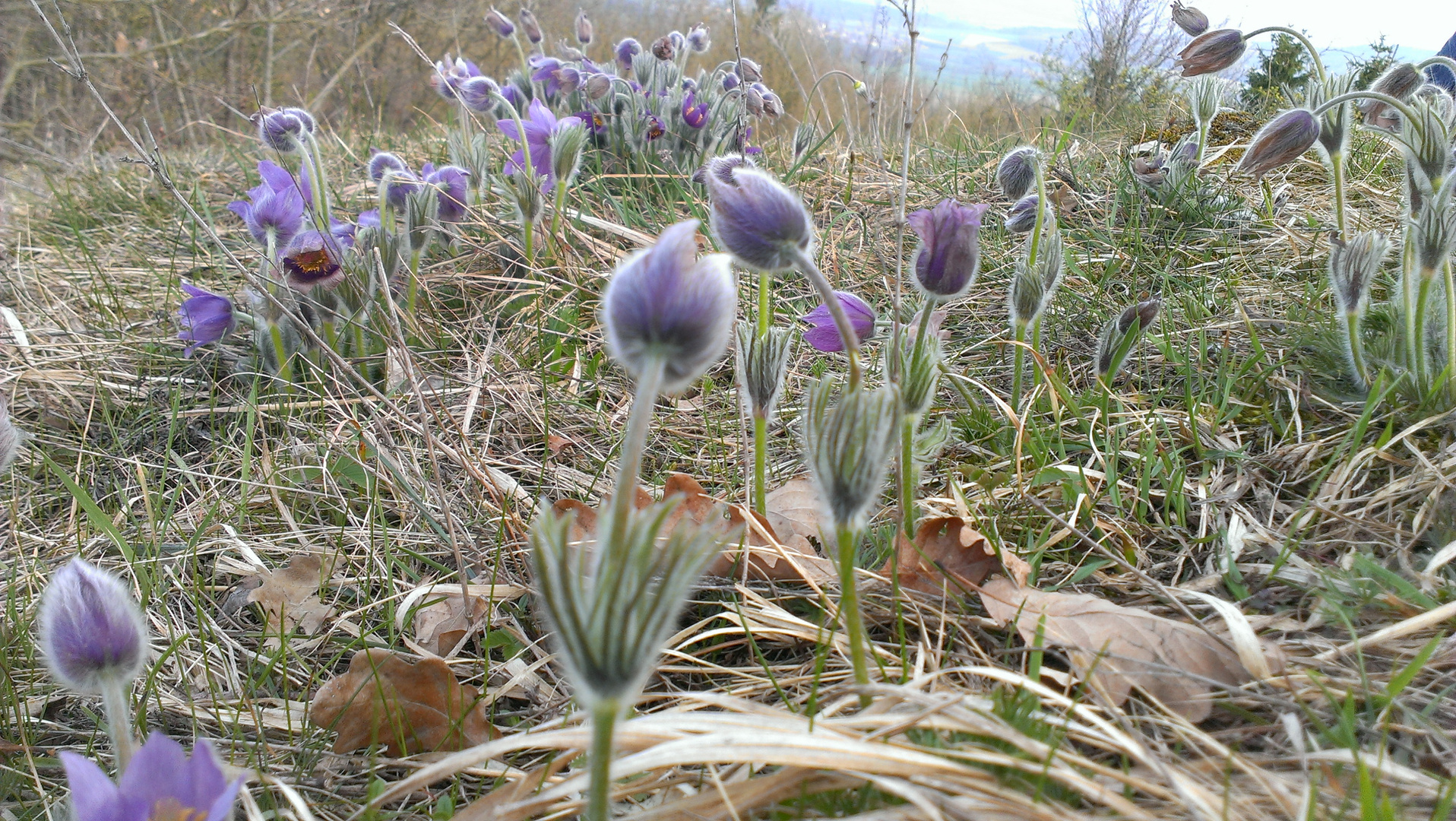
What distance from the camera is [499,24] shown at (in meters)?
3.75

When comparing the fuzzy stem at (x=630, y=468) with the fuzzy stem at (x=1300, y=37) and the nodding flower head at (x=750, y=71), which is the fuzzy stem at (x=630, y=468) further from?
the nodding flower head at (x=750, y=71)

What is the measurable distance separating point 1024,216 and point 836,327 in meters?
0.60

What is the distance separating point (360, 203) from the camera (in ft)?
11.0

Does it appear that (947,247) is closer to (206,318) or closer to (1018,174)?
(1018,174)

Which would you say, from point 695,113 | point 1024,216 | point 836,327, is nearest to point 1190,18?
point 1024,216

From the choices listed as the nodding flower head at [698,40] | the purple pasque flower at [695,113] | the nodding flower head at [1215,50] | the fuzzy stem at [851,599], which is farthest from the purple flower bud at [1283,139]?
the nodding flower head at [698,40]

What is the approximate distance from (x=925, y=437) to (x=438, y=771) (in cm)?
94

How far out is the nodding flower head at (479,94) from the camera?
9.62 feet

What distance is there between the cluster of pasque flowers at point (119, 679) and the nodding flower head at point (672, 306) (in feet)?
1.80

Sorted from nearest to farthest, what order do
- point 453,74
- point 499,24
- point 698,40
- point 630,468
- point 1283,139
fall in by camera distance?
point 630,468
point 1283,139
point 453,74
point 499,24
point 698,40

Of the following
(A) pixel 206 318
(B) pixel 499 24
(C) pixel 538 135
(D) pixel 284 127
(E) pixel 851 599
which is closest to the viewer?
(E) pixel 851 599

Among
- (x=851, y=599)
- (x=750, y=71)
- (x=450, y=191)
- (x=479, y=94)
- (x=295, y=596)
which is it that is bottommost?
(x=295, y=596)

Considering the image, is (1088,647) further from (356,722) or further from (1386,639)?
(356,722)

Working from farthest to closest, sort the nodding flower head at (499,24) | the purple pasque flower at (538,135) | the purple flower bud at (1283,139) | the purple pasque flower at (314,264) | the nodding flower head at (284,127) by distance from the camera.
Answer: the nodding flower head at (499,24)
the purple pasque flower at (538,135)
the nodding flower head at (284,127)
the purple pasque flower at (314,264)
the purple flower bud at (1283,139)
